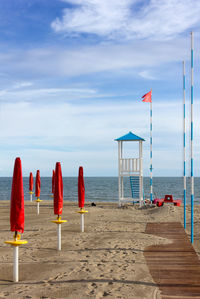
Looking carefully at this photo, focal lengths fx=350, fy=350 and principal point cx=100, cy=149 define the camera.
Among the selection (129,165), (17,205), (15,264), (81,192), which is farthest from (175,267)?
(129,165)

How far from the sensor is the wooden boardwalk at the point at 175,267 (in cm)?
621

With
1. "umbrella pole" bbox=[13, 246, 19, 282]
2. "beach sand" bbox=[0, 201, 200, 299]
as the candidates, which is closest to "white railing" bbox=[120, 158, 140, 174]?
"beach sand" bbox=[0, 201, 200, 299]

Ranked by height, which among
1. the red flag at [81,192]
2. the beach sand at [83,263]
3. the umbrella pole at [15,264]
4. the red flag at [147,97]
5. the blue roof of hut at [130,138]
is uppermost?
the red flag at [147,97]

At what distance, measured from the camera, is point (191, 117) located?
996 cm

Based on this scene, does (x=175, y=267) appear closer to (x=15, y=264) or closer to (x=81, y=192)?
(x=15, y=264)

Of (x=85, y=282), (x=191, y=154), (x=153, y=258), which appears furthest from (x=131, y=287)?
(x=191, y=154)

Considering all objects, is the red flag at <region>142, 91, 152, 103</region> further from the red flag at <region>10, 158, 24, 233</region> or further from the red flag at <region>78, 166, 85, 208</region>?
the red flag at <region>10, 158, 24, 233</region>

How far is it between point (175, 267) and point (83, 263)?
207cm

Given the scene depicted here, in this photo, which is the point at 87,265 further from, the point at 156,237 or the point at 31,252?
the point at 156,237

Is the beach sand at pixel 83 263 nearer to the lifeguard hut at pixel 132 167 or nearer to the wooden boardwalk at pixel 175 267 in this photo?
the wooden boardwalk at pixel 175 267

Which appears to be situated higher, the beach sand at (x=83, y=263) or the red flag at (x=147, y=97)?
the red flag at (x=147, y=97)

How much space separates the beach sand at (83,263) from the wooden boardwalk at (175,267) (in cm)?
21

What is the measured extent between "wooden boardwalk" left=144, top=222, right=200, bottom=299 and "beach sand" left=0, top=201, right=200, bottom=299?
21 cm

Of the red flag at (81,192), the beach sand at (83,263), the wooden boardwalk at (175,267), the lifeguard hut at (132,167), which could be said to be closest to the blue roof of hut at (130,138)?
the lifeguard hut at (132,167)
